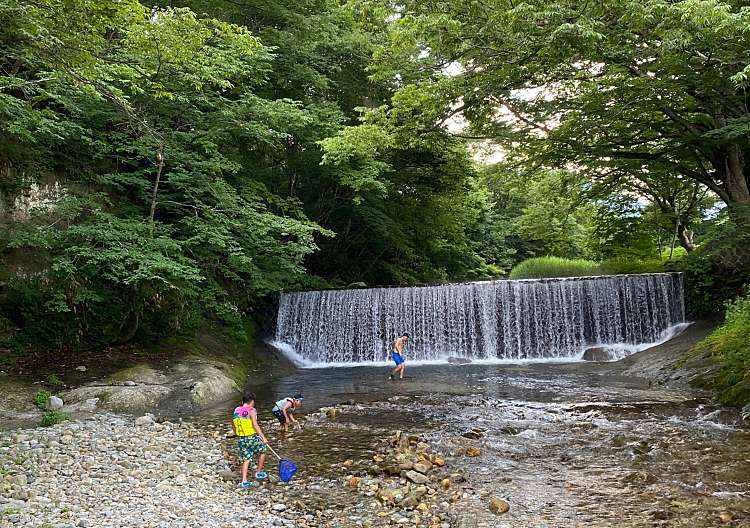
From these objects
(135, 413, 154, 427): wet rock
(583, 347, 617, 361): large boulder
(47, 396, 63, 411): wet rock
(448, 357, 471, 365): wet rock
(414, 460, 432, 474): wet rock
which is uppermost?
(583, 347, 617, 361): large boulder

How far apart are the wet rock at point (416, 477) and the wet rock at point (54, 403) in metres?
5.69

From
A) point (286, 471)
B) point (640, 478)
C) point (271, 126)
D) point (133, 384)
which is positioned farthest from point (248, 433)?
point (271, 126)

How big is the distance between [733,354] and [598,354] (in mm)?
5794

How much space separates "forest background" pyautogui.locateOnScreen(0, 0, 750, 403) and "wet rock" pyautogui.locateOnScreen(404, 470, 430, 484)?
5.20 meters

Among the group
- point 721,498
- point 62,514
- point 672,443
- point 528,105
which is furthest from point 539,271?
point 62,514

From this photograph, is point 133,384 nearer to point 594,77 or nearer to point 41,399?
point 41,399

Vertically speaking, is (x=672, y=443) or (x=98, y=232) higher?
(x=98, y=232)

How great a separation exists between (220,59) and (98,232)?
12.2 feet

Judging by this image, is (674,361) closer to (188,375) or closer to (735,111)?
(735,111)

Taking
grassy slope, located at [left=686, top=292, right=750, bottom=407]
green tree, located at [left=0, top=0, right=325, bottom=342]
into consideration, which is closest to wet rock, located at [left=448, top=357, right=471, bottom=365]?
green tree, located at [left=0, top=0, right=325, bottom=342]

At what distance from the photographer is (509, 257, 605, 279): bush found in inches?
933

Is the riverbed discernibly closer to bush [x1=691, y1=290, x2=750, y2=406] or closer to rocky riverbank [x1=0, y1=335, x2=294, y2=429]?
bush [x1=691, y1=290, x2=750, y2=406]

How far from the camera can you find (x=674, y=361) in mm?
10930

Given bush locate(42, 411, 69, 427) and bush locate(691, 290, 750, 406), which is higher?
bush locate(691, 290, 750, 406)
